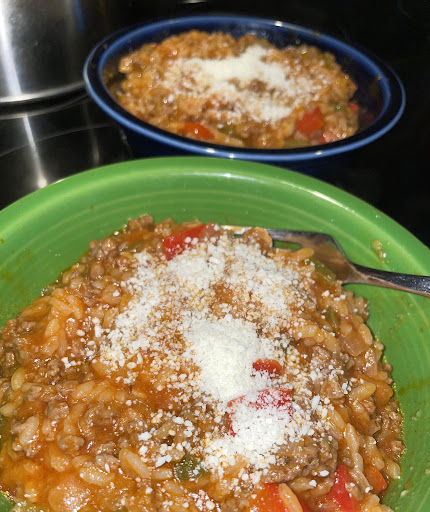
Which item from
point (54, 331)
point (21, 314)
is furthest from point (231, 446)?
point (21, 314)

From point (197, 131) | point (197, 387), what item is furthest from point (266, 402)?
point (197, 131)

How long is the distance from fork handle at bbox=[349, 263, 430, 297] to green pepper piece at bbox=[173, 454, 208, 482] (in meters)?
1.12

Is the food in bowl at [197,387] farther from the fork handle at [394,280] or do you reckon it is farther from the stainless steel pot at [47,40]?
the stainless steel pot at [47,40]

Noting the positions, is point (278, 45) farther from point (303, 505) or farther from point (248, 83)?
point (303, 505)

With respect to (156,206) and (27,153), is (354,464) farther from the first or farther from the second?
(27,153)

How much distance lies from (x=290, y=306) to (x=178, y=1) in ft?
14.9

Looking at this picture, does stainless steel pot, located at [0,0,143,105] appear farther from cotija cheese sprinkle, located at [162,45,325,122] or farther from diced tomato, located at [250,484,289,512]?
diced tomato, located at [250,484,289,512]

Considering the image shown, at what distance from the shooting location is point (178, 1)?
5.88 metres

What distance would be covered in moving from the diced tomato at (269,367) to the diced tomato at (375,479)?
1.64ft

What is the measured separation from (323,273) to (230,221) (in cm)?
56

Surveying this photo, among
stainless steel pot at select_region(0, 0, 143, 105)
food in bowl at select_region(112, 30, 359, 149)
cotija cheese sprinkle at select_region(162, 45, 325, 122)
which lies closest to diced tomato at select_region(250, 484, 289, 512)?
food in bowl at select_region(112, 30, 359, 149)

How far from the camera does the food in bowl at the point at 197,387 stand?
2031 millimetres

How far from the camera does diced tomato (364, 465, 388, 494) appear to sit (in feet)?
7.13

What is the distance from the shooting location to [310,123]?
13.0ft
